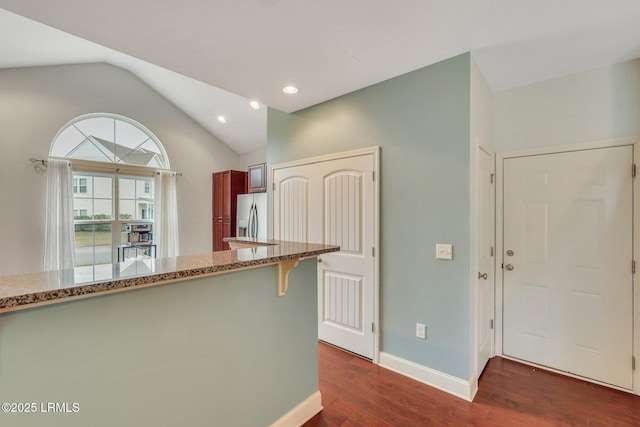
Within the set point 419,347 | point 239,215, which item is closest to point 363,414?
point 419,347

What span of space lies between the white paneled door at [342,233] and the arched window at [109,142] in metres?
3.52

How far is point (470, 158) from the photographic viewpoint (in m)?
2.04

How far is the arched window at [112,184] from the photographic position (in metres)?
4.45

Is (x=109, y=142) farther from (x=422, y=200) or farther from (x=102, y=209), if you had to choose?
(x=422, y=200)

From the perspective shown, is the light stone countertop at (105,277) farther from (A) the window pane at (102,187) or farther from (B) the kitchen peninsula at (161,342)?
(A) the window pane at (102,187)

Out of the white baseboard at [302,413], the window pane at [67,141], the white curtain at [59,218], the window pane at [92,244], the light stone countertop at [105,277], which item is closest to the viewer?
the light stone countertop at [105,277]

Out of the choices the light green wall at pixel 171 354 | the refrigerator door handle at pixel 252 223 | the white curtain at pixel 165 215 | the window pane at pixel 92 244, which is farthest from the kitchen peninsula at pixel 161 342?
the window pane at pixel 92 244

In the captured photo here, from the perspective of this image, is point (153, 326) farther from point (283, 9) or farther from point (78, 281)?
point (283, 9)

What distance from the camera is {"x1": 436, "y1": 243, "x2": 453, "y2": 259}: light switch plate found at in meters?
2.12

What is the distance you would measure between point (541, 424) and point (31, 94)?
661 cm

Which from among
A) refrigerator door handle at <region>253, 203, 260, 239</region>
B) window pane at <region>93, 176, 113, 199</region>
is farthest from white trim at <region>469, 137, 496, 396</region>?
window pane at <region>93, 176, 113, 199</region>

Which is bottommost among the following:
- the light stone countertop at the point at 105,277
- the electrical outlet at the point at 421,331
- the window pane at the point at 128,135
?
the electrical outlet at the point at 421,331

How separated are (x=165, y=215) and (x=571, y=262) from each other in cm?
570

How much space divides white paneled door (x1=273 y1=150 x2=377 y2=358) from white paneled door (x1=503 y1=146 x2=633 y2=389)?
4.20 ft
